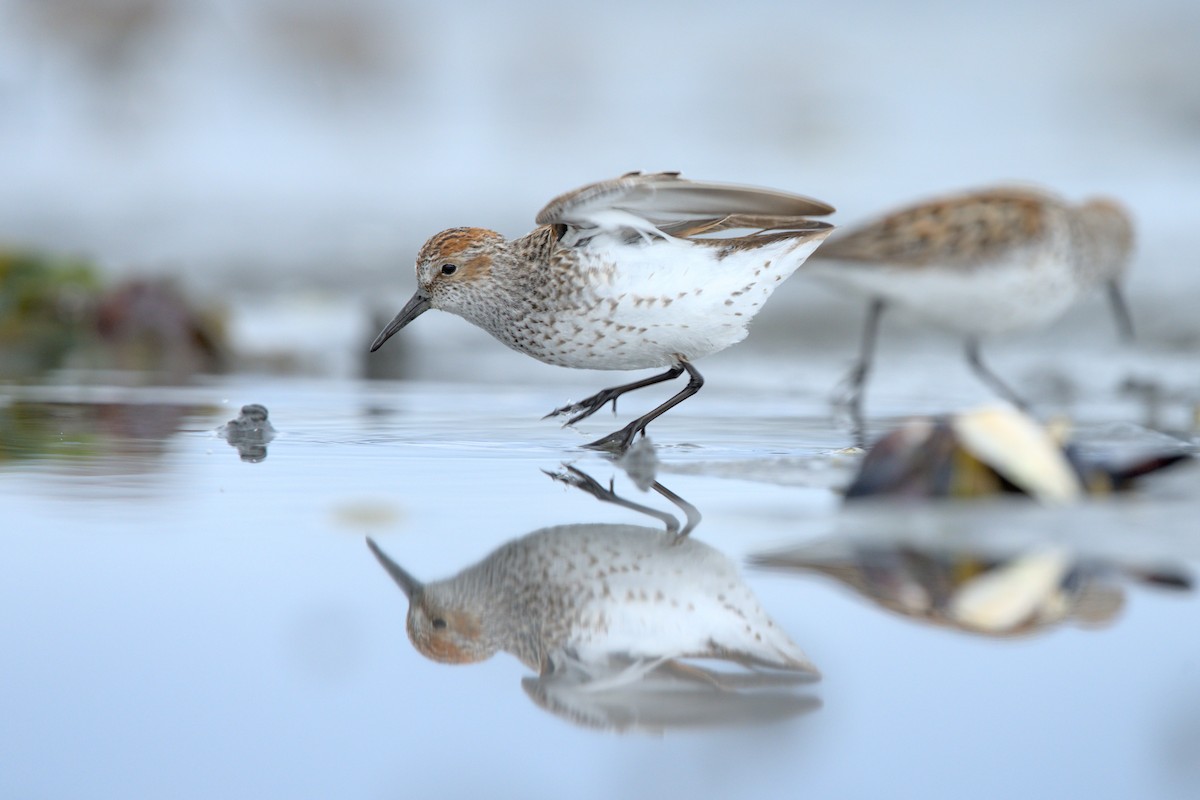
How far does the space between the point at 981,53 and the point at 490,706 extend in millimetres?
19650

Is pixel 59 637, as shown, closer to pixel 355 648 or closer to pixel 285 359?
pixel 355 648

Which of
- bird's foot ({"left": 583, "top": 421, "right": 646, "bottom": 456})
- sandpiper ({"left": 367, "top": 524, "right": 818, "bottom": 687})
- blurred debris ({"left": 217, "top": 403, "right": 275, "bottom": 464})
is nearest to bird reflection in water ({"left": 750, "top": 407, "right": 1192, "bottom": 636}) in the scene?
sandpiper ({"left": 367, "top": 524, "right": 818, "bottom": 687})

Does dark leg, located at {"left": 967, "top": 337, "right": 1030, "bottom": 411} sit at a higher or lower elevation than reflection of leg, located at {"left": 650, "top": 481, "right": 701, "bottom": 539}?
lower

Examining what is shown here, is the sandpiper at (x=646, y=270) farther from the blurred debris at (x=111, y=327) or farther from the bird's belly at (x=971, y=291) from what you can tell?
the blurred debris at (x=111, y=327)

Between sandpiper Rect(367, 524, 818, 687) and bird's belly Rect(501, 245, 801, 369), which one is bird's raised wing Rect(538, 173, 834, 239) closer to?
bird's belly Rect(501, 245, 801, 369)

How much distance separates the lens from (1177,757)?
1927mm

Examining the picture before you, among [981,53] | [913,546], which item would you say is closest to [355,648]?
[913,546]

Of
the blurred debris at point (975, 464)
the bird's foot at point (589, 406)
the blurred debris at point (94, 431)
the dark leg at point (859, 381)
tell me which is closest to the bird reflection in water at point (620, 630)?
the blurred debris at point (975, 464)

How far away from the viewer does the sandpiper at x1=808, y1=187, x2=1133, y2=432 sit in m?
7.05

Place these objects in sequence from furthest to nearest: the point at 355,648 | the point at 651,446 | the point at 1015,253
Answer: the point at 1015,253
the point at 651,446
the point at 355,648

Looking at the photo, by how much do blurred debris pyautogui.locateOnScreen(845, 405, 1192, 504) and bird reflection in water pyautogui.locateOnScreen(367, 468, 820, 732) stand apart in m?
0.51

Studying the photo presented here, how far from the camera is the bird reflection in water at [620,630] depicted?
2164 mm

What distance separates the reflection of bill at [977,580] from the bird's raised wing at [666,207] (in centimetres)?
166

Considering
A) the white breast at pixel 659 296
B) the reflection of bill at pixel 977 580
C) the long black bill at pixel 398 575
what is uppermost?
the white breast at pixel 659 296
